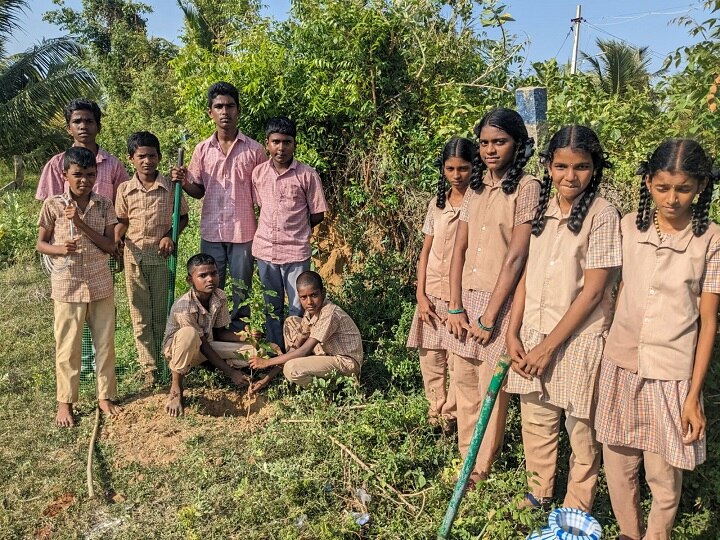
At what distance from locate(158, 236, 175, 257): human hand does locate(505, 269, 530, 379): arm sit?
2.60 m

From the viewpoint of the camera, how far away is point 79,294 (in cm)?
400

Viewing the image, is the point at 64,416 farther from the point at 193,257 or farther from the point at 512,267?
the point at 512,267

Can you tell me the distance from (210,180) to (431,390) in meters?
2.19

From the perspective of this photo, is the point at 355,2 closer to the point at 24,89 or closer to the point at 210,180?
the point at 210,180

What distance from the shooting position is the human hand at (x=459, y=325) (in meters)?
3.16

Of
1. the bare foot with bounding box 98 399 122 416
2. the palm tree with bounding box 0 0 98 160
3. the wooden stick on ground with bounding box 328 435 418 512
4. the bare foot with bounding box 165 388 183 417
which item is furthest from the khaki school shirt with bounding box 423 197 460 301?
the palm tree with bounding box 0 0 98 160

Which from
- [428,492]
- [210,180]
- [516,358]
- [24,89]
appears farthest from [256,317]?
[24,89]

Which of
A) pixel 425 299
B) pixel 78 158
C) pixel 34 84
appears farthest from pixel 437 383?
pixel 34 84

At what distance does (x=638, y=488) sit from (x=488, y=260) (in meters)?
1.23

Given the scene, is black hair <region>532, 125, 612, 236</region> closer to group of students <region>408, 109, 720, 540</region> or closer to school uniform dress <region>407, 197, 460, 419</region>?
group of students <region>408, 109, 720, 540</region>

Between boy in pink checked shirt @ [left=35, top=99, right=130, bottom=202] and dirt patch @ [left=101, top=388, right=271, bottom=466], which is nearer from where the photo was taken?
dirt patch @ [left=101, top=388, right=271, bottom=466]

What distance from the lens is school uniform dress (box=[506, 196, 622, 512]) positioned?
8.46 ft

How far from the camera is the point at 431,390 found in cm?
375

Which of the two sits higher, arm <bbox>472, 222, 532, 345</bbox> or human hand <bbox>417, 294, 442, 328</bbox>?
arm <bbox>472, 222, 532, 345</bbox>
